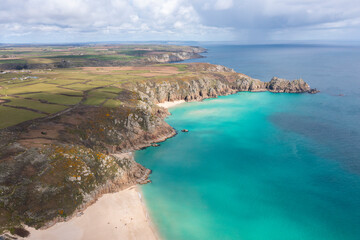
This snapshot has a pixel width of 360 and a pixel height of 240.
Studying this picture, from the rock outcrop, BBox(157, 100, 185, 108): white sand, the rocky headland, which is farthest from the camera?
the rock outcrop

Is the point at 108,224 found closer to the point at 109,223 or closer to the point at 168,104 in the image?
the point at 109,223

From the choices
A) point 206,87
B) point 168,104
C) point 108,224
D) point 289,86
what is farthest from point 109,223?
point 289,86

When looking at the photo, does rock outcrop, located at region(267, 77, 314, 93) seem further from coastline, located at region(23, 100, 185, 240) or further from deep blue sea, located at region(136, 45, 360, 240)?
coastline, located at region(23, 100, 185, 240)

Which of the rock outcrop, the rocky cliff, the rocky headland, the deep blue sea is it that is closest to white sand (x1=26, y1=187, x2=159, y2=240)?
the rocky headland

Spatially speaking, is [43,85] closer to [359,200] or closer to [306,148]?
[306,148]

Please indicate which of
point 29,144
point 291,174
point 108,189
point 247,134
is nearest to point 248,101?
point 247,134
